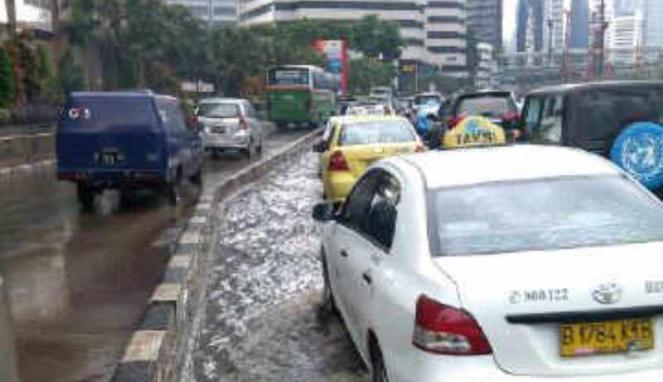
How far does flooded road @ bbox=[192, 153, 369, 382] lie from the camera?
6809mm

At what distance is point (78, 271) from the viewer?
10297 millimetres

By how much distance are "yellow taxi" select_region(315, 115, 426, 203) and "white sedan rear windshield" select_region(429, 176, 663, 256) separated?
8800mm

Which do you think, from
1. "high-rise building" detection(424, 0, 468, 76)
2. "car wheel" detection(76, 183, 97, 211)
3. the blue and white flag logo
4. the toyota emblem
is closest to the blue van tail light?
"car wheel" detection(76, 183, 97, 211)

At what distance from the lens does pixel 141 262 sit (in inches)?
424

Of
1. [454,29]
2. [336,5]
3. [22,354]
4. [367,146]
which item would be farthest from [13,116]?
[454,29]

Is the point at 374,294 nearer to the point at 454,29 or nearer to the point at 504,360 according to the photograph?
the point at 504,360

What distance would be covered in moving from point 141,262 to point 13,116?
15.8m

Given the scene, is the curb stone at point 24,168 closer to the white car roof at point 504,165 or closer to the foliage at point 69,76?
the foliage at point 69,76

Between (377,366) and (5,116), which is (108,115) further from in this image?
(377,366)

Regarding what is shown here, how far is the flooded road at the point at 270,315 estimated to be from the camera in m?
6.81

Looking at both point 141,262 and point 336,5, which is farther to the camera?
point 336,5

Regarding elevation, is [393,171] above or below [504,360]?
above

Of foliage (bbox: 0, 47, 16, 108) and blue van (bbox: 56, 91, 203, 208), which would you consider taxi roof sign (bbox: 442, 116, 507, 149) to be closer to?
blue van (bbox: 56, 91, 203, 208)

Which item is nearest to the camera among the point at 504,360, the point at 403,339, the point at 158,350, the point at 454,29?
the point at 504,360
